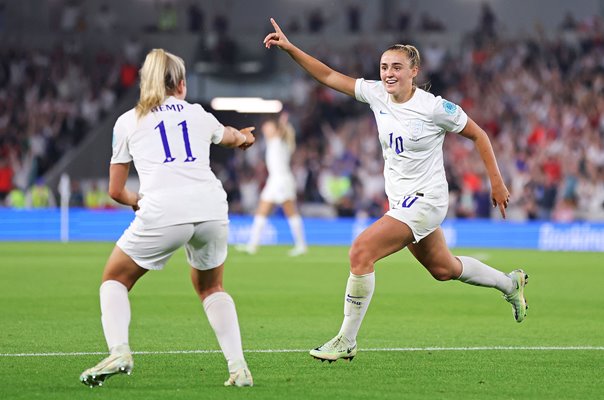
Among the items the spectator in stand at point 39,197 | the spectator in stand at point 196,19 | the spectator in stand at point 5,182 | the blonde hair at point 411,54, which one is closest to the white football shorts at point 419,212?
the blonde hair at point 411,54

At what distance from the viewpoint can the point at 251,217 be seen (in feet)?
89.8

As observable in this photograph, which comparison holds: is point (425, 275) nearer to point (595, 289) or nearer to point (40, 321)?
point (595, 289)

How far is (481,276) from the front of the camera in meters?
9.75

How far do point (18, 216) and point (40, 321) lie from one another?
1680 cm

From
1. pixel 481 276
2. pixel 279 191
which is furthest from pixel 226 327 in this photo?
pixel 279 191

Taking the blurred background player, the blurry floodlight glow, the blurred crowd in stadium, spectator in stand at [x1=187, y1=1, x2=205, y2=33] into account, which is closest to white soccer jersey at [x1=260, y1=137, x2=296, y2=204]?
the blurred background player

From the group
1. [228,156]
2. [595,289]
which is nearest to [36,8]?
[228,156]

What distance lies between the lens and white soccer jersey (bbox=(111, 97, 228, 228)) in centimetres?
725

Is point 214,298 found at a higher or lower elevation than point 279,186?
higher

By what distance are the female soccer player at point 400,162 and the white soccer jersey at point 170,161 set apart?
158 cm

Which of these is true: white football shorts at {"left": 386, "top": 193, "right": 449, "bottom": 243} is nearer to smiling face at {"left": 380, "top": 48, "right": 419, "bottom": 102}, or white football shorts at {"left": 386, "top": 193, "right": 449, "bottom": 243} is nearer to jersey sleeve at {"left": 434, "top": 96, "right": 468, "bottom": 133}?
jersey sleeve at {"left": 434, "top": 96, "right": 468, "bottom": 133}

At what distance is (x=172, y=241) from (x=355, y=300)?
79.2 inches

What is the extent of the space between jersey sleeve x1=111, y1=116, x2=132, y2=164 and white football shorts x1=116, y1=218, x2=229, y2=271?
0.39 m

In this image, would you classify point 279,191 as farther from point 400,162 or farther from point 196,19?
point 196,19
